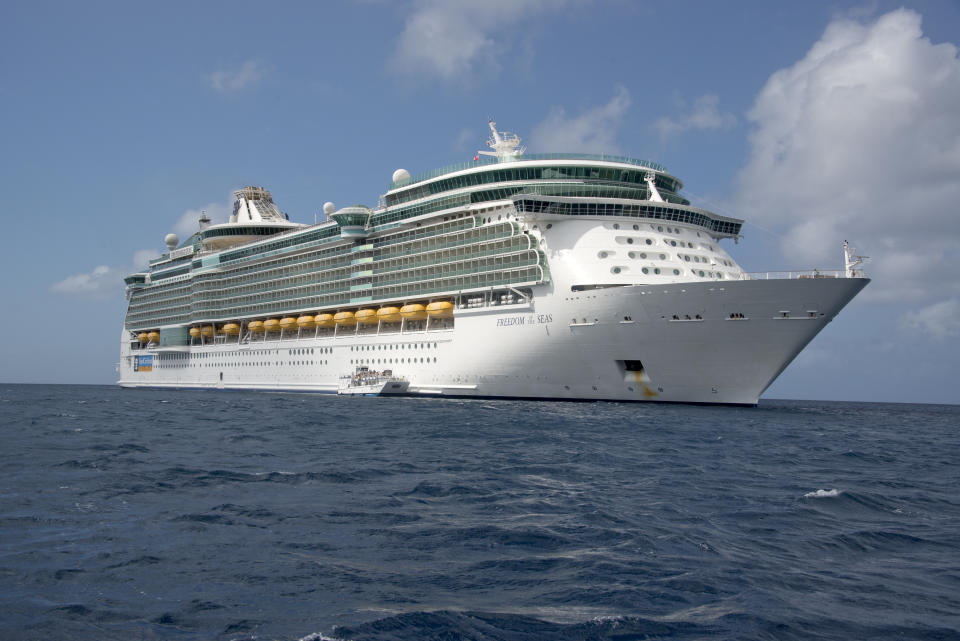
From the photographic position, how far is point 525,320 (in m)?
35.2

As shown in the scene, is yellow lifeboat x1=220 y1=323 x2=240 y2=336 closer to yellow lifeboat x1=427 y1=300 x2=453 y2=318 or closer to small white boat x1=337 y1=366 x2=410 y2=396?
small white boat x1=337 y1=366 x2=410 y2=396

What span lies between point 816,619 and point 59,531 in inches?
374

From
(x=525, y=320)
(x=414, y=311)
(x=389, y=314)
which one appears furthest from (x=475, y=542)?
(x=389, y=314)

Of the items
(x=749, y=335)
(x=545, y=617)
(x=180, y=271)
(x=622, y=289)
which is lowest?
(x=545, y=617)

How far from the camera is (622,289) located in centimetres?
3083

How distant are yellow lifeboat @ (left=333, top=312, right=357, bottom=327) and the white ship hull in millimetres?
5562

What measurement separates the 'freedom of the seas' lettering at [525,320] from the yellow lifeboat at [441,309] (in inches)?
196

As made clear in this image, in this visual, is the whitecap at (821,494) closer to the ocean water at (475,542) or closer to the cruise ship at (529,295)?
the ocean water at (475,542)

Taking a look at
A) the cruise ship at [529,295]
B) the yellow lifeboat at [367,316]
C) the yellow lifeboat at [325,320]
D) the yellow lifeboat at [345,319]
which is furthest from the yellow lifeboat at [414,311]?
the yellow lifeboat at [325,320]

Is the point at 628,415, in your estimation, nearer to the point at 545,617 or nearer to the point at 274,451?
the point at 274,451

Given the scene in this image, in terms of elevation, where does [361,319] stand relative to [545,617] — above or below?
above

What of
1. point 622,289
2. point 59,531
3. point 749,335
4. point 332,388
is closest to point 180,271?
point 332,388

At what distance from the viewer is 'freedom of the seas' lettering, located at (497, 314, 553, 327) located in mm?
34188

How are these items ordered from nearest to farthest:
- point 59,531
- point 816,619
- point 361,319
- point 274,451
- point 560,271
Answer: point 816,619 < point 59,531 < point 274,451 < point 560,271 < point 361,319
